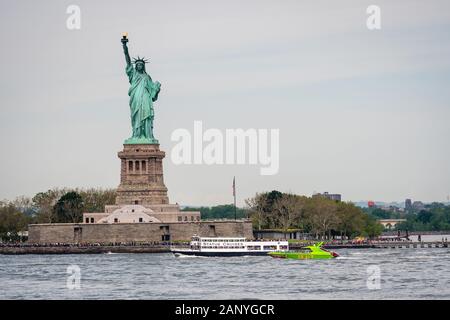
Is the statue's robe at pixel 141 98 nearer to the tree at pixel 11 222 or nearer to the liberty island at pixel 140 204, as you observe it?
the liberty island at pixel 140 204

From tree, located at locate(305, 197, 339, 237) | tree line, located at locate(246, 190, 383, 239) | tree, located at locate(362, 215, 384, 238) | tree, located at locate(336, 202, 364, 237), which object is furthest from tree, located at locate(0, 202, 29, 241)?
tree, located at locate(362, 215, 384, 238)

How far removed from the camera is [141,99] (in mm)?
144250

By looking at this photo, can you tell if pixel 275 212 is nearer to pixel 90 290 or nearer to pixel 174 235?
pixel 174 235

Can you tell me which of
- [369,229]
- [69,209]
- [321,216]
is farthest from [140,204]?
[369,229]

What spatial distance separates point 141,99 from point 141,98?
11 centimetres

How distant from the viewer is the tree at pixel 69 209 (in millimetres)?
161125

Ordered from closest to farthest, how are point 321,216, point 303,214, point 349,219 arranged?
point 321,216
point 303,214
point 349,219

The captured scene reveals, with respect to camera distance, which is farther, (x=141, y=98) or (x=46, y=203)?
(x=46, y=203)

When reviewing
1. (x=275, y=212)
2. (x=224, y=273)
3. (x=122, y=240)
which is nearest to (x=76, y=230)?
(x=122, y=240)

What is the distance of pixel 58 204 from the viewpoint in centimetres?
16275

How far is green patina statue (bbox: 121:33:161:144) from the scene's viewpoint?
144m

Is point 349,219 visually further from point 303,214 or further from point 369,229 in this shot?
point 369,229

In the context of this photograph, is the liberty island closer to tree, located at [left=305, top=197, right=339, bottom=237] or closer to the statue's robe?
the statue's robe
